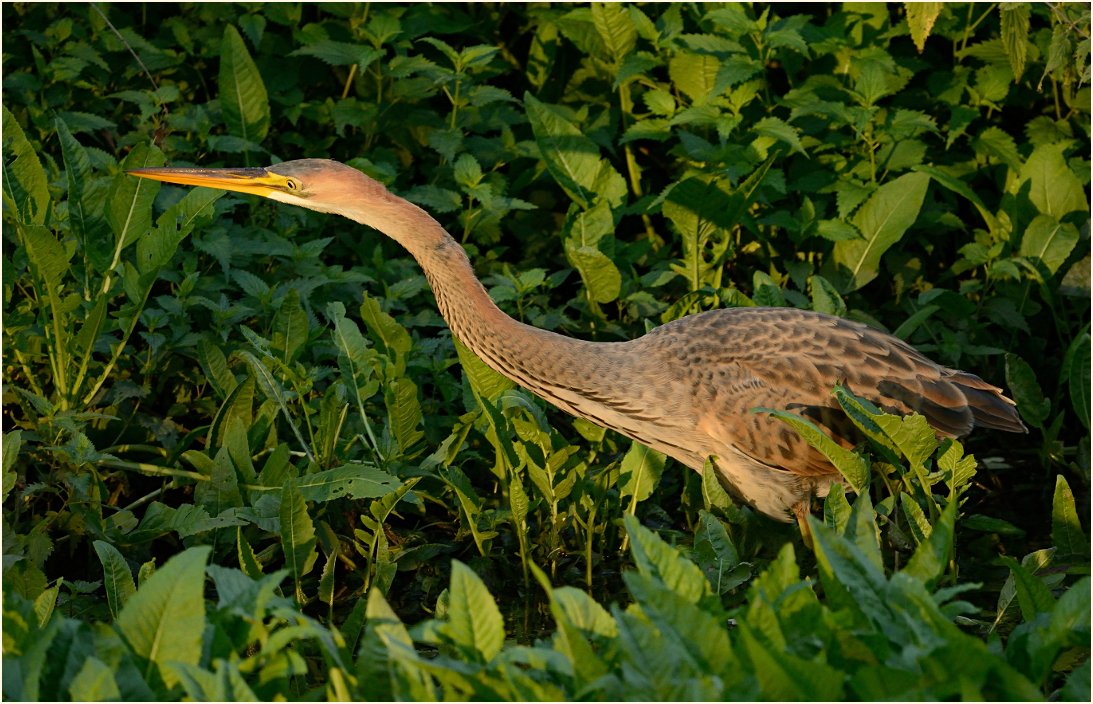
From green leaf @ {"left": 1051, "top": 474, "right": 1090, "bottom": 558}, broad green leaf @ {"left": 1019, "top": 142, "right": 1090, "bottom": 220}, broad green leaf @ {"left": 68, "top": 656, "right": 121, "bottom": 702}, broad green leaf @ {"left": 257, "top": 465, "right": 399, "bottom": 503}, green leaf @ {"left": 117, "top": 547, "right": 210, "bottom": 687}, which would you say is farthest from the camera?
broad green leaf @ {"left": 1019, "top": 142, "right": 1090, "bottom": 220}

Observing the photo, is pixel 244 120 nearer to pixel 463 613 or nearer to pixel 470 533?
pixel 470 533

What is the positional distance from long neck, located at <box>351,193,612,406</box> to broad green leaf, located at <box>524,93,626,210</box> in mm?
1528

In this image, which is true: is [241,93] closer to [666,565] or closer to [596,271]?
[596,271]

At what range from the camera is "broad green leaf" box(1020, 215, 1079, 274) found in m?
6.18

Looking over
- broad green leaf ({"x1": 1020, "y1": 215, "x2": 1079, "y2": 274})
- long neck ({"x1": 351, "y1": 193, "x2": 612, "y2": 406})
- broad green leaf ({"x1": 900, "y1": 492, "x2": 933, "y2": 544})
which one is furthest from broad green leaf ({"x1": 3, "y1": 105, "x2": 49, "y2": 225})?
broad green leaf ({"x1": 1020, "y1": 215, "x2": 1079, "y2": 274})

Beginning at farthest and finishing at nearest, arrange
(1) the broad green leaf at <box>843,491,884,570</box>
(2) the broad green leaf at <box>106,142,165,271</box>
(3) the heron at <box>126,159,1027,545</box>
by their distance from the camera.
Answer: (2) the broad green leaf at <box>106,142,165,271</box>, (3) the heron at <box>126,159,1027,545</box>, (1) the broad green leaf at <box>843,491,884,570</box>

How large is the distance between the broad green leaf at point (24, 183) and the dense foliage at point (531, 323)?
0.02 meters

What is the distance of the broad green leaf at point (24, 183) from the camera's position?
4.69 metres

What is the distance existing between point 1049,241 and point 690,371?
8.77 feet

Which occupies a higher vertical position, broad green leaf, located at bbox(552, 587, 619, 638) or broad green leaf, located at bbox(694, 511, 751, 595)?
broad green leaf, located at bbox(552, 587, 619, 638)

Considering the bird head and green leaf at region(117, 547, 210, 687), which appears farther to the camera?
the bird head

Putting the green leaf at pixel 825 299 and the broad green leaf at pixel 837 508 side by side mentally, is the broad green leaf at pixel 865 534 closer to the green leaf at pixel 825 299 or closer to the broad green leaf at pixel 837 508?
the broad green leaf at pixel 837 508

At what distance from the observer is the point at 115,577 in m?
3.64

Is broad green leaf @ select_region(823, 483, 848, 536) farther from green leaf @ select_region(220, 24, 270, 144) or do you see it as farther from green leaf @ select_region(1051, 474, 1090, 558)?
green leaf @ select_region(220, 24, 270, 144)
